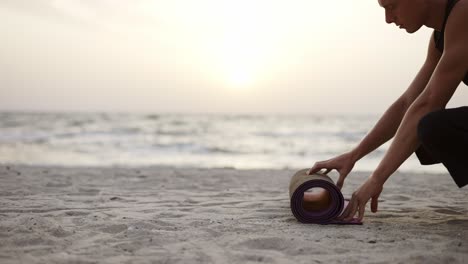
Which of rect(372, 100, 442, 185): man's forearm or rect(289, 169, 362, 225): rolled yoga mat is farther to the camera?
rect(289, 169, 362, 225): rolled yoga mat

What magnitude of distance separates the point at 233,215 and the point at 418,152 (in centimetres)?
131

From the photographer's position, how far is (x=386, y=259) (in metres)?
2.17

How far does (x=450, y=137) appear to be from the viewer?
2.48 m

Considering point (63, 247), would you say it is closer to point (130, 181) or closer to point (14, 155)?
point (130, 181)

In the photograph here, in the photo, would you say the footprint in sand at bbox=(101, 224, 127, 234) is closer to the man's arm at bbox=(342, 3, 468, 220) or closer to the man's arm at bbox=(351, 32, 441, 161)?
the man's arm at bbox=(342, 3, 468, 220)

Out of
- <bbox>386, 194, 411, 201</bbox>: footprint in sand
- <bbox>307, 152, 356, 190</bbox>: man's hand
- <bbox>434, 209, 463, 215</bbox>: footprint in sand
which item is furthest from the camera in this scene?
<bbox>386, 194, 411, 201</bbox>: footprint in sand

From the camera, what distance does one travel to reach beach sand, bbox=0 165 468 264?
224 centimetres

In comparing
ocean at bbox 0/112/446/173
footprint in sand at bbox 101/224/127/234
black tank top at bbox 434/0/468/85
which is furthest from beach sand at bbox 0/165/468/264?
ocean at bbox 0/112/446/173

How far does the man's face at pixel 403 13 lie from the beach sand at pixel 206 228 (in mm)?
1195

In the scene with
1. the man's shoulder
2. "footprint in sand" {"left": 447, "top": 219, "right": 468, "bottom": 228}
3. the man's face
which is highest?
the man's face

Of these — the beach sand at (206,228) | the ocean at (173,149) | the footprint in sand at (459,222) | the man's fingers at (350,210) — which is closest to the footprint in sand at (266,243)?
Answer: the beach sand at (206,228)

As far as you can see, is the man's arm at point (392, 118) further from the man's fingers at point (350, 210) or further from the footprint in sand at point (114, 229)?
the footprint in sand at point (114, 229)

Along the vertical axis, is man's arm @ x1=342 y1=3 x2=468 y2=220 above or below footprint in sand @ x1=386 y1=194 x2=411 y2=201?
above

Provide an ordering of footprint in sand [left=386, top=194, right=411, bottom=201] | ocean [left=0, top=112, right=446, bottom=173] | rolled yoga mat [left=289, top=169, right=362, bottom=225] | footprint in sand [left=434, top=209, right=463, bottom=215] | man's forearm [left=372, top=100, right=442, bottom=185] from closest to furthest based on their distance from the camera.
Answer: man's forearm [left=372, top=100, right=442, bottom=185]
rolled yoga mat [left=289, top=169, right=362, bottom=225]
footprint in sand [left=434, top=209, right=463, bottom=215]
footprint in sand [left=386, top=194, right=411, bottom=201]
ocean [left=0, top=112, right=446, bottom=173]
